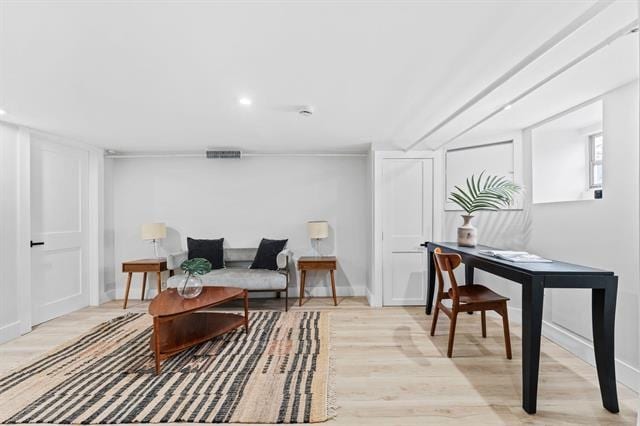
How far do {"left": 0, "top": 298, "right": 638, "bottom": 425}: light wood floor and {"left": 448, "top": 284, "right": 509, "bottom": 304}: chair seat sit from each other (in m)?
0.51

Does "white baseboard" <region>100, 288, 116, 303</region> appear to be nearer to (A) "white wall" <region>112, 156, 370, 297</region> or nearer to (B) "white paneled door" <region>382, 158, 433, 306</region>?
(A) "white wall" <region>112, 156, 370, 297</region>

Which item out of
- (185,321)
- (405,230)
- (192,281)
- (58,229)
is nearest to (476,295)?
(405,230)

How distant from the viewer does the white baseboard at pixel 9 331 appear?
316cm

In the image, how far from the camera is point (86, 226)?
438 cm

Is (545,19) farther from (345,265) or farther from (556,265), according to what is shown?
(345,265)

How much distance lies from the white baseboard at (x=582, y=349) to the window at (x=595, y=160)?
1.50m

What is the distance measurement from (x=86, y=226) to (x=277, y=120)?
3.24 meters

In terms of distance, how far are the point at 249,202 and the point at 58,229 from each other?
242 cm

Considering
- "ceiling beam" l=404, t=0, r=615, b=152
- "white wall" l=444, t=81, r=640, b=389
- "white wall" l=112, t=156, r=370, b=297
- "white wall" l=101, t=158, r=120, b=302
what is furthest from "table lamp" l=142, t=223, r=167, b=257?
"white wall" l=444, t=81, r=640, b=389

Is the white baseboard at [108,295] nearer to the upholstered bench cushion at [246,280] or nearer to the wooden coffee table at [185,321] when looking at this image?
the upholstered bench cushion at [246,280]

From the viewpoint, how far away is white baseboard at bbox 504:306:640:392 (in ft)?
7.31

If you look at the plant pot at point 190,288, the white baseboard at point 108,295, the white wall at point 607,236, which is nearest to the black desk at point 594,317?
the white wall at point 607,236

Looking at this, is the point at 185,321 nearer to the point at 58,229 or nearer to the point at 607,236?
the point at 58,229

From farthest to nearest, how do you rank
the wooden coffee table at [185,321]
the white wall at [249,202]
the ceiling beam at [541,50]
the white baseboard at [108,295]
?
the white wall at [249,202] → the white baseboard at [108,295] → the wooden coffee table at [185,321] → the ceiling beam at [541,50]
